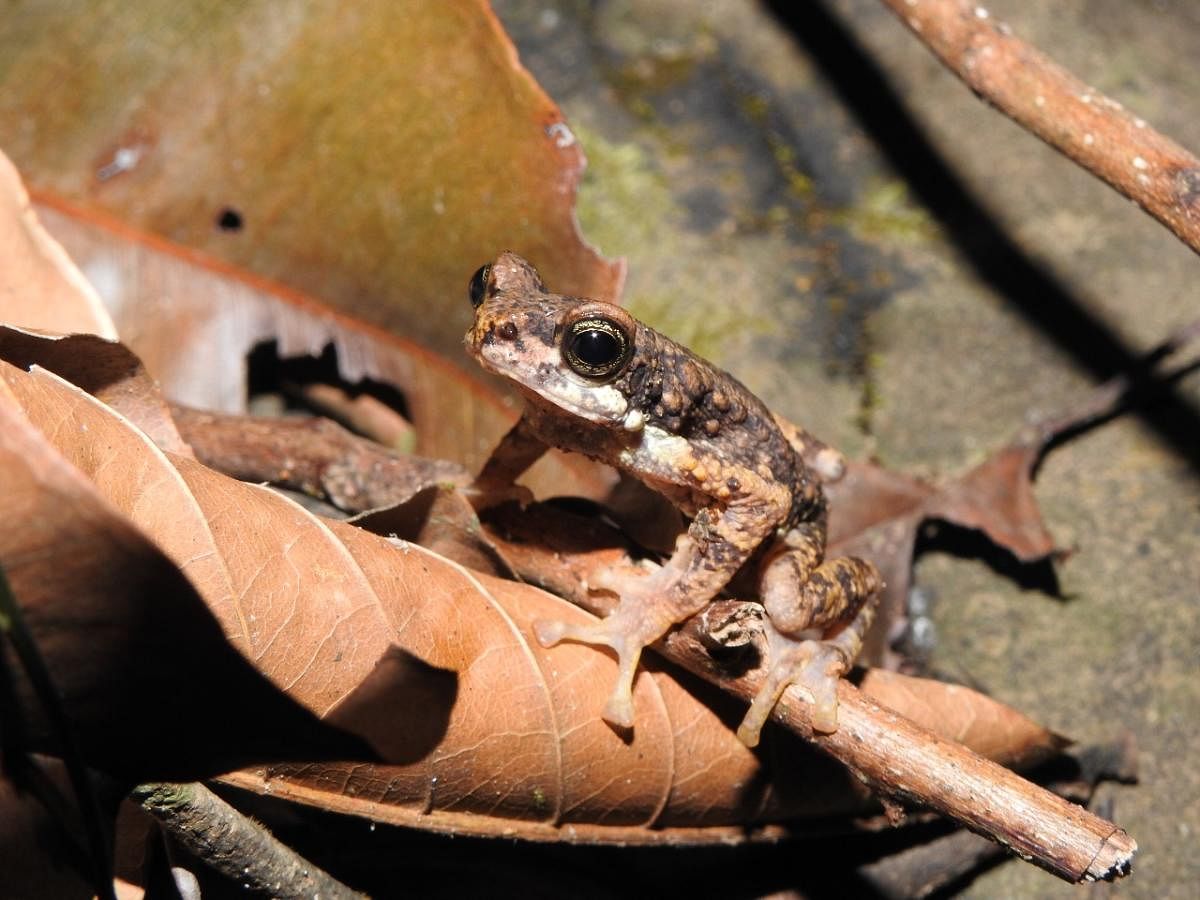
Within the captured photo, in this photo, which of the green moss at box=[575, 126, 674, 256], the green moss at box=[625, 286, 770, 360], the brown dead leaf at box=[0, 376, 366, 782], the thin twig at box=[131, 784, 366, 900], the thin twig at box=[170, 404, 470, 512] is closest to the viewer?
the brown dead leaf at box=[0, 376, 366, 782]

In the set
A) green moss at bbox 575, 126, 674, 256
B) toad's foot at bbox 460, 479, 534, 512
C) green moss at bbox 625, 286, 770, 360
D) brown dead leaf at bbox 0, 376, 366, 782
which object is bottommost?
brown dead leaf at bbox 0, 376, 366, 782

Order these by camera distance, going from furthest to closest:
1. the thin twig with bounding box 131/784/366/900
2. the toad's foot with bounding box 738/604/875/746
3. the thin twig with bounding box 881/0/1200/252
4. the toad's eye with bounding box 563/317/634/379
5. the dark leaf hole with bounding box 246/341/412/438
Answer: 1. the dark leaf hole with bounding box 246/341/412/438
2. the thin twig with bounding box 881/0/1200/252
3. the toad's eye with bounding box 563/317/634/379
4. the toad's foot with bounding box 738/604/875/746
5. the thin twig with bounding box 131/784/366/900

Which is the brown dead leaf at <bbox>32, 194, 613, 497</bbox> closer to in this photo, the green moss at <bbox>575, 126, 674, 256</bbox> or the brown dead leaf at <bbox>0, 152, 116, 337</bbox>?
the brown dead leaf at <bbox>0, 152, 116, 337</bbox>

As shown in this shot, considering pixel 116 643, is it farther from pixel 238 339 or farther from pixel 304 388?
pixel 304 388

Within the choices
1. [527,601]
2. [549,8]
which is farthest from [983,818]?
[549,8]

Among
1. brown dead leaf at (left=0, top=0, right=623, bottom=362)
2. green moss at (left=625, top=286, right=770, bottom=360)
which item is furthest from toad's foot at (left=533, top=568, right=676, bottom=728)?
green moss at (left=625, top=286, right=770, bottom=360)

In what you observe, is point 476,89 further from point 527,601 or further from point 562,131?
point 527,601

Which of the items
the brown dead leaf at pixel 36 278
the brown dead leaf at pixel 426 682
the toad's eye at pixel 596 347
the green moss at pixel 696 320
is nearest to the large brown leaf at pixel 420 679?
the brown dead leaf at pixel 426 682
